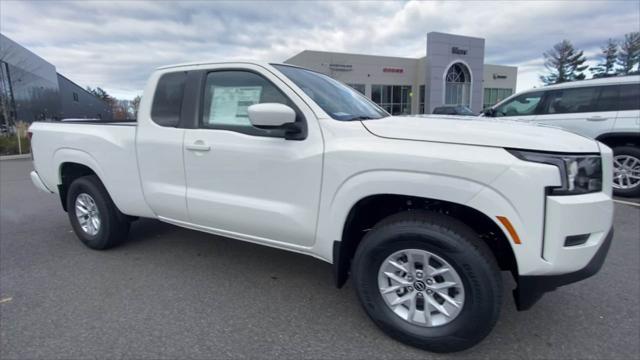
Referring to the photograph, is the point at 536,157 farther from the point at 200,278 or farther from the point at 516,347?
the point at 200,278

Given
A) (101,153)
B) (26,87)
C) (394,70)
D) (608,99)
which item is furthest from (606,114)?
(394,70)

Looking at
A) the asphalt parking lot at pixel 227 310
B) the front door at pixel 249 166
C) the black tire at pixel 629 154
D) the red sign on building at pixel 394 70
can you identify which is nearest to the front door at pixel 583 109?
the black tire at pixel 629 154

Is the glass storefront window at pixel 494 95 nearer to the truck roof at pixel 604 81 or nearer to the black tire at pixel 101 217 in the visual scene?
the truck roof at pixel 604 81

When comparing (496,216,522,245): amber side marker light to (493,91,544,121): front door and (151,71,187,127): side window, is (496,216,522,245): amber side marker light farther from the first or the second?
(493,91,544,121): front door

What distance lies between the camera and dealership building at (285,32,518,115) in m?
38.5

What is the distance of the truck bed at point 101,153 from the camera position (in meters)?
3.69

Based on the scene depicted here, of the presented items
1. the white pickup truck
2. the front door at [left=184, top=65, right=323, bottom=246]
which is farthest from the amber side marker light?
the front door at [left=184, top=65, right=323, bottom=246]

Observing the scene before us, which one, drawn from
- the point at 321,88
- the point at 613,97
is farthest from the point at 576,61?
the point at 321,88

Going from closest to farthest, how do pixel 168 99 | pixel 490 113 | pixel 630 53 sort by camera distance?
pixel 168 99, pixel 490 113, pixel 630 53

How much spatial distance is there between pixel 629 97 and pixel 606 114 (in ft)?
1.35

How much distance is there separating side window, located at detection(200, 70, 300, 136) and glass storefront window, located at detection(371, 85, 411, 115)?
130 feet

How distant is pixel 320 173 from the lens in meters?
2.64

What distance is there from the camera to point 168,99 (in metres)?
3.49

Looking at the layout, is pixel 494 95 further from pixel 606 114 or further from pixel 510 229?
pixel 510 229
